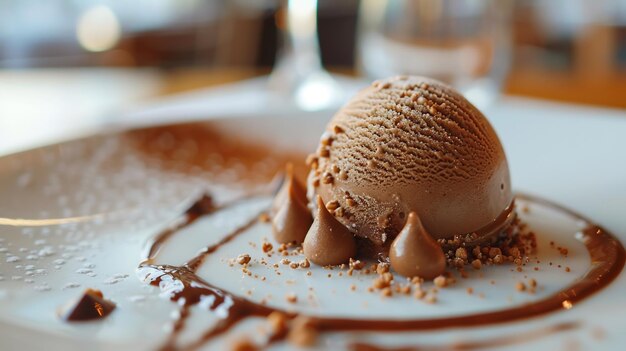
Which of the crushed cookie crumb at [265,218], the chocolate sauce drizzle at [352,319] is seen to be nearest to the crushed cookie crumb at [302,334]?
the chocolate sauce drizzle at [352,319]

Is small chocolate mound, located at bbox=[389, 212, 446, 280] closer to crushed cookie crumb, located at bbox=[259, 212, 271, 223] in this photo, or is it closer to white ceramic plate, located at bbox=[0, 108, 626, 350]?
white ceramic plate, located at bbox=[0, 108, 626, 350]

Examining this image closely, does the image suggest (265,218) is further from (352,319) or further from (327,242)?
(352,319)

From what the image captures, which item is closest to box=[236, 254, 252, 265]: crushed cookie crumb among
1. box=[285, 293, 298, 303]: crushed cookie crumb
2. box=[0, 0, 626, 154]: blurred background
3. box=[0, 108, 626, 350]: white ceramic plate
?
box=[0, 108, 626, 350]: white ceramic plate

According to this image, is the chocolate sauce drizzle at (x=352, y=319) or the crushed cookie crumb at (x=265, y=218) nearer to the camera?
the chocolate sauce drizzle at (x=352, y=319)

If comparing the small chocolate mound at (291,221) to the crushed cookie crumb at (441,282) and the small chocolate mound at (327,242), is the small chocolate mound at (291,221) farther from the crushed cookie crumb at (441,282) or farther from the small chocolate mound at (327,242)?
the crushed cookie crumb at (441,282)

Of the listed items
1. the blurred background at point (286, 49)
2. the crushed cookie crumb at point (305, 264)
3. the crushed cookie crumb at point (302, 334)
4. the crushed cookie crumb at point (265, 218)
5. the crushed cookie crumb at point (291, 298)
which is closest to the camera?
the crushed cookie crumb at point (302, 334)

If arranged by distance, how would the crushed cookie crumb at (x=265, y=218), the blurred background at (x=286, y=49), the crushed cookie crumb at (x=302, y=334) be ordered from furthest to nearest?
the blurred background at (x=286, y=49), the crushed cookie crumb at (x=265, y=218), the crushed cookie crumb at (x=302, y=334)
